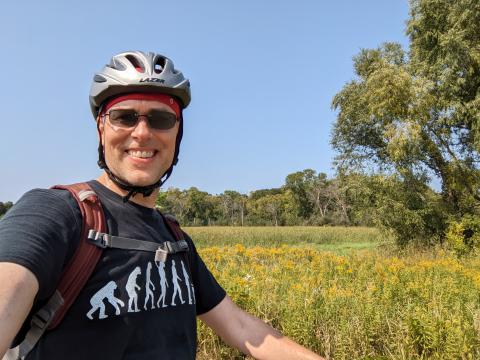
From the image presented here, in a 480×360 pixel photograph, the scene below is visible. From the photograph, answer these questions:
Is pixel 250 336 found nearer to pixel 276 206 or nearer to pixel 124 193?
pixel 124 193

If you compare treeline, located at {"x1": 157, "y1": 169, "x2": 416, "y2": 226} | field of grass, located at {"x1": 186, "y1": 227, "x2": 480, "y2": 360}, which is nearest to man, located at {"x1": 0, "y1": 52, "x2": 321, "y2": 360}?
field of grass, located at {"x1": 186, "y1": 227, "x2": 480, "y2": 360}

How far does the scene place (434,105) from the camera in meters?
18.0

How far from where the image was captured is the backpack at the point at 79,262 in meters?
1.25

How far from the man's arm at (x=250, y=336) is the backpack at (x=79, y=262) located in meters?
0.61

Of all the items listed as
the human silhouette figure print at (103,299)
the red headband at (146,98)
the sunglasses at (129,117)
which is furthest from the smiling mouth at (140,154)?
the human silhouette figure print at (103,299)

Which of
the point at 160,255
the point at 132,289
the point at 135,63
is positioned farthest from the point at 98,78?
the point at 132,289

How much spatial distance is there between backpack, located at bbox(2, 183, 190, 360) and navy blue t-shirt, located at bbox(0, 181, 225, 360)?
23 mm

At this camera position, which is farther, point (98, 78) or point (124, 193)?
point (98, 78)

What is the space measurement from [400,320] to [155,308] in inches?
121

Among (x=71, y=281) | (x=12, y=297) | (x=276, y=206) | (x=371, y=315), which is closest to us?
(x=12, y=297)

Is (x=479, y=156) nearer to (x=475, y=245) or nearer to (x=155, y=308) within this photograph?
(x=475, y=245)

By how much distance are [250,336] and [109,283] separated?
2.82ft

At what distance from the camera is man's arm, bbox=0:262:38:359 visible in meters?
1.08

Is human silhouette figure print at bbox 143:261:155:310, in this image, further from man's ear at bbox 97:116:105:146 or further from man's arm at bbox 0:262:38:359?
man's ear at bbox 97:116:105:146
